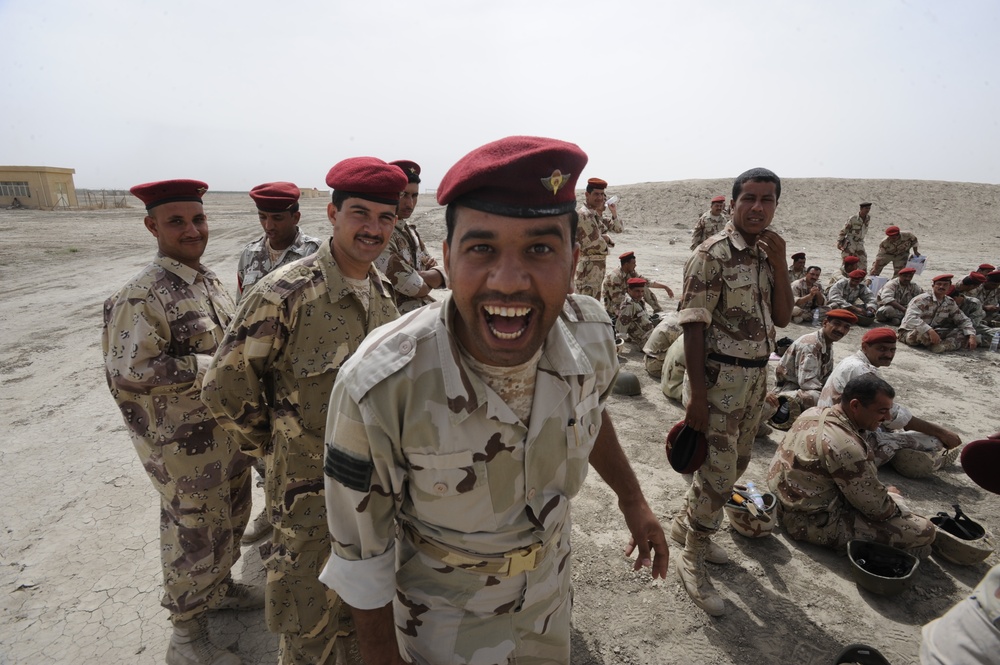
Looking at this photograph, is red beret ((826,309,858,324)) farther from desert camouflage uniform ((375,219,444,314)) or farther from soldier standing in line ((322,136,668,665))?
soldier standing in line ((322,136,668,665))

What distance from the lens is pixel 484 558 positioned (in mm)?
1506

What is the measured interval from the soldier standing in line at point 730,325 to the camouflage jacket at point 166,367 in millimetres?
2806

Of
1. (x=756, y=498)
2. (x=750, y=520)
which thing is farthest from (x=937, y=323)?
(x=750, y=520)

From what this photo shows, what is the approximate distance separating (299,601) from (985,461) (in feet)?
8.84

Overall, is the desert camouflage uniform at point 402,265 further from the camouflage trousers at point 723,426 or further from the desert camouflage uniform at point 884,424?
the desert camouflage uniform at point 884,424

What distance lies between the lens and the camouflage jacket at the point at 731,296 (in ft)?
10.3

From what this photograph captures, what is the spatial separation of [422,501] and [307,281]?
1.36m

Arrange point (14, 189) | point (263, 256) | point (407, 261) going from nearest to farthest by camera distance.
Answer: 1. point (263, 256)
2. point (407, 261)
3. point (14, 189)

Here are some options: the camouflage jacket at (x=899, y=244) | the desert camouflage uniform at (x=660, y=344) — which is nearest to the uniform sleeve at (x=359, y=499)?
the desert camouflage uniform at (x=660, y=344)

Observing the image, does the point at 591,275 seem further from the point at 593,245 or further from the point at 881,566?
the point at 881,566

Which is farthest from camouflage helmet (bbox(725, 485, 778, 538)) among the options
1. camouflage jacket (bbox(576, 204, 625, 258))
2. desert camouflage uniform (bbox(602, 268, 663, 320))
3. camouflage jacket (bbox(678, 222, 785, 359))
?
camouflage jacket (bbox(576, 204, 625, 258))

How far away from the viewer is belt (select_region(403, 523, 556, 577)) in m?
1.49

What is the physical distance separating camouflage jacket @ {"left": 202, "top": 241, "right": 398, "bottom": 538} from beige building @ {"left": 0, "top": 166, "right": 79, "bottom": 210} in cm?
4375

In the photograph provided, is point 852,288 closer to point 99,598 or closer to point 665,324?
point 665,324
